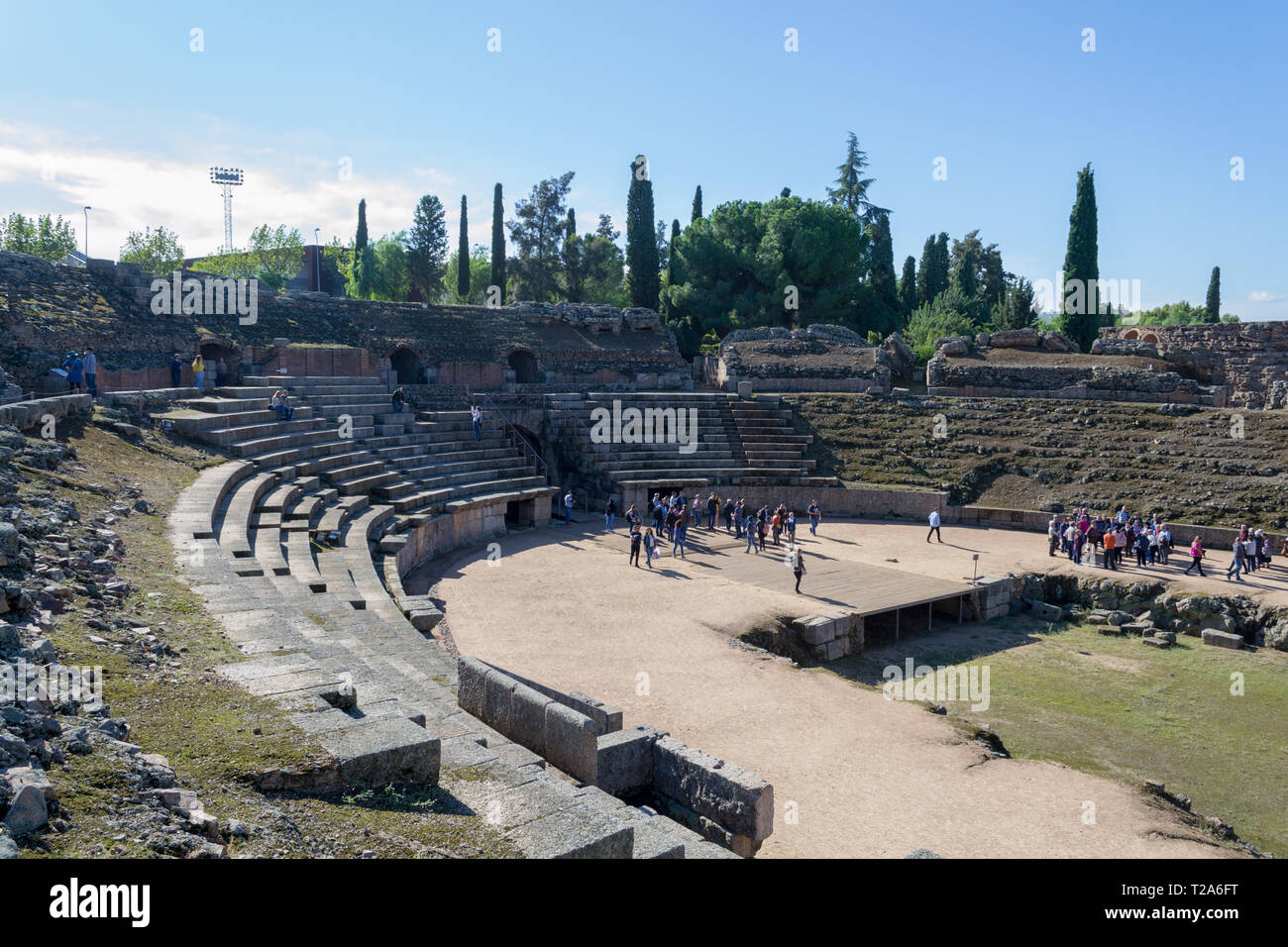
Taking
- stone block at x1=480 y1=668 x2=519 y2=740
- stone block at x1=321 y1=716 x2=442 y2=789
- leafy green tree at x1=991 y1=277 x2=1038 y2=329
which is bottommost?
stone block at x1=480 y1=668 x2=519 y2=740

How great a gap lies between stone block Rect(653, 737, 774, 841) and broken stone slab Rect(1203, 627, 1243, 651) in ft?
46.2

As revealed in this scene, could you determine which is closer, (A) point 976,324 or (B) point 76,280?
(B) point 76,280

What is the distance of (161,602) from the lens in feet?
27.4

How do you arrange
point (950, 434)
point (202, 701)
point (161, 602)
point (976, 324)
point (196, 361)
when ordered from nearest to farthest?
point (202, 701), point (161, 602), point (196, 361), point (950, 434), point (976, 324)

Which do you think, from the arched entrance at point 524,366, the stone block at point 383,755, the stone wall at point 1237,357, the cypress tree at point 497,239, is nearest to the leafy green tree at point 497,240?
the cypress tree at point 497,239

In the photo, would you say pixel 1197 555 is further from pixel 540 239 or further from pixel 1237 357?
pixel 540 239

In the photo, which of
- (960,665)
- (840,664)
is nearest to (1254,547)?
(960,665)

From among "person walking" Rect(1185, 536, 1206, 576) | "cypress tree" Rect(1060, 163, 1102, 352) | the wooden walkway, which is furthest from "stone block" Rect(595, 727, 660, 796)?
"cypress tree" Rect(1060, 163, 1102, 352)

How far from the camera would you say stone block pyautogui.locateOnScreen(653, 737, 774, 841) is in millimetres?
6973

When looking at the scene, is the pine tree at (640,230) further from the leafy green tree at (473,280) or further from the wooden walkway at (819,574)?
the wooden walkway at (819,574)

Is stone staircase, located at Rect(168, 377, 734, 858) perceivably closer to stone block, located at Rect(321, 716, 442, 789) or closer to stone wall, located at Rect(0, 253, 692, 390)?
stone block, located at Rect(321, 716, 442, 789)
